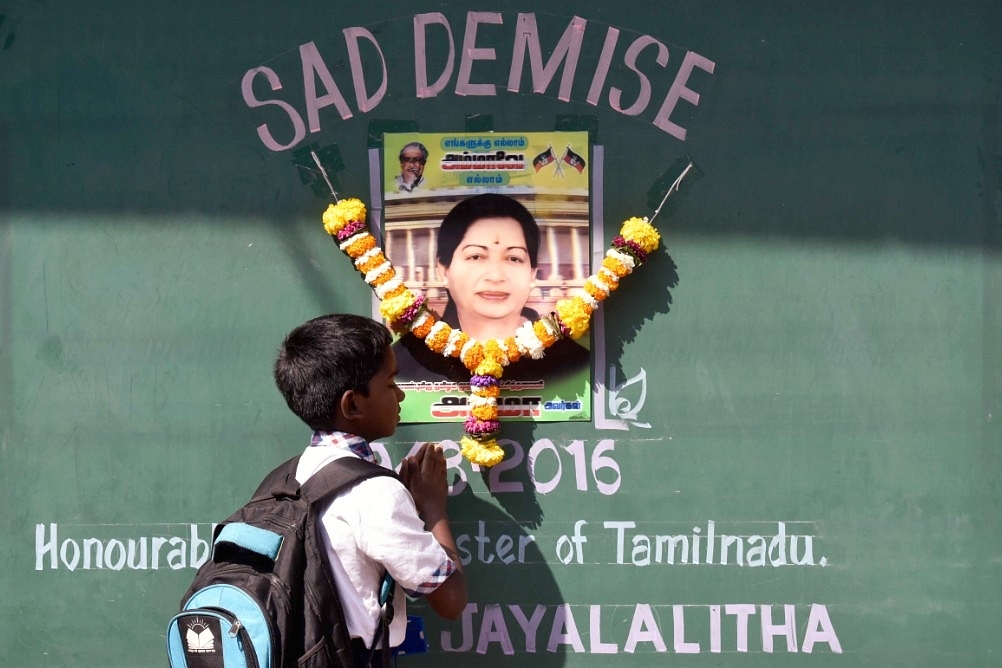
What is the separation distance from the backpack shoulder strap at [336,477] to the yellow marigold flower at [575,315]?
951 millimetres

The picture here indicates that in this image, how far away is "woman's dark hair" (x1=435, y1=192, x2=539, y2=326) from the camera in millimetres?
3182

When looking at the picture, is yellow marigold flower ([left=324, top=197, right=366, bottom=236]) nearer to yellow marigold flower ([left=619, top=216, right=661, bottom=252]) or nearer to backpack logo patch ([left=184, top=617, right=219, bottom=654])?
yellow marigold flower ([left=619, top=216, right=661, bottom=252])

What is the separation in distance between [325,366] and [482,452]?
0.88 meters

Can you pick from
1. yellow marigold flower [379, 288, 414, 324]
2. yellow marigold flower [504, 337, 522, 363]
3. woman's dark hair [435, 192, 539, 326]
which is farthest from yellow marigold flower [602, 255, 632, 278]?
yellow marigold flower [379, 288, 414, 324]

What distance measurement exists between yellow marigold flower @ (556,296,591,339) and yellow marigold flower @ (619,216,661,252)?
0.24 meters

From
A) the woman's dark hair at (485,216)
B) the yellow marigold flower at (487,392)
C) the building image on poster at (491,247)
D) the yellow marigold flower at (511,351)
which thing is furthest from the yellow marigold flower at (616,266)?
the yellow marigold flower at (487,392)

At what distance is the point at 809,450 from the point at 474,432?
1035mm

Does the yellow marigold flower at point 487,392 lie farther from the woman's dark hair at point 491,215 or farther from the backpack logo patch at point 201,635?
the backpack logo patch at point 201,635

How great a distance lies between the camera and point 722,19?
3182 millimetres

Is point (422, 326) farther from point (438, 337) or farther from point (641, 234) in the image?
point (641, 234)

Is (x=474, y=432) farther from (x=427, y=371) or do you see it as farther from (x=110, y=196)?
(x=110, y=196)

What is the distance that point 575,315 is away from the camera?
10.1ft

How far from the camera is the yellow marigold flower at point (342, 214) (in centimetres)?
312

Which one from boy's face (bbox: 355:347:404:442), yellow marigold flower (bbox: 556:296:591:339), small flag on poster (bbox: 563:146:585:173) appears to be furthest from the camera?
small flag on poster (bbox: 563:146:585:173)
